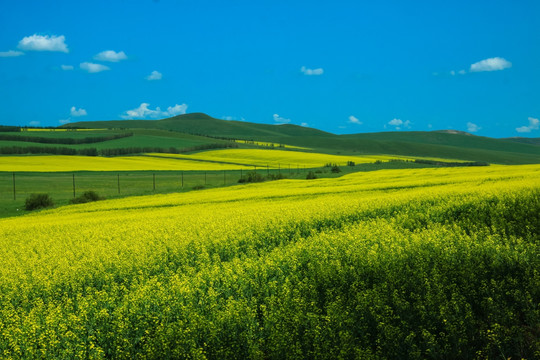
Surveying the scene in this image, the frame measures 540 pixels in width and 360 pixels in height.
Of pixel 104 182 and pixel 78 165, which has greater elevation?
pixel 78 165

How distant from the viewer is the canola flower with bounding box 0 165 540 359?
6938mm

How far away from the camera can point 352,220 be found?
16.8m

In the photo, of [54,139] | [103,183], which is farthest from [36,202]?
[54,139]

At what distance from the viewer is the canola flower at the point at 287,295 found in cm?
694

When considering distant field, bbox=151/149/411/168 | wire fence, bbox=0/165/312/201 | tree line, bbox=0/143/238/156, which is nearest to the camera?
wire fence, bbox=0/165/312/201

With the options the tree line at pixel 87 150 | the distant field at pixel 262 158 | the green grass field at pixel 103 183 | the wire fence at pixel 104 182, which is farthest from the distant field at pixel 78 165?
the tree line at pixel 87 150

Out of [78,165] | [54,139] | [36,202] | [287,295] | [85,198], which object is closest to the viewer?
[287,295]

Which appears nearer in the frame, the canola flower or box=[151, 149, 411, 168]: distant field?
the canola flower

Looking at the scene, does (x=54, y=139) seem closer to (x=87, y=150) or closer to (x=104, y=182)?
(x=87, y=150)

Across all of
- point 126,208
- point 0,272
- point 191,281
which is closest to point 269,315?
point 191,281

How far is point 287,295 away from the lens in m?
8.45

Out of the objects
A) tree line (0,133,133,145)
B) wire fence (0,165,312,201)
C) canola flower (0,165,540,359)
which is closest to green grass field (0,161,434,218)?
wire fence (0,165,312,201)

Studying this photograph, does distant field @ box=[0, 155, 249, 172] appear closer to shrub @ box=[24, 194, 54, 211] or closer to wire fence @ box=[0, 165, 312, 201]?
wire fence @ box=[0, 165, 312, 201]

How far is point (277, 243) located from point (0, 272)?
810 centimetres
